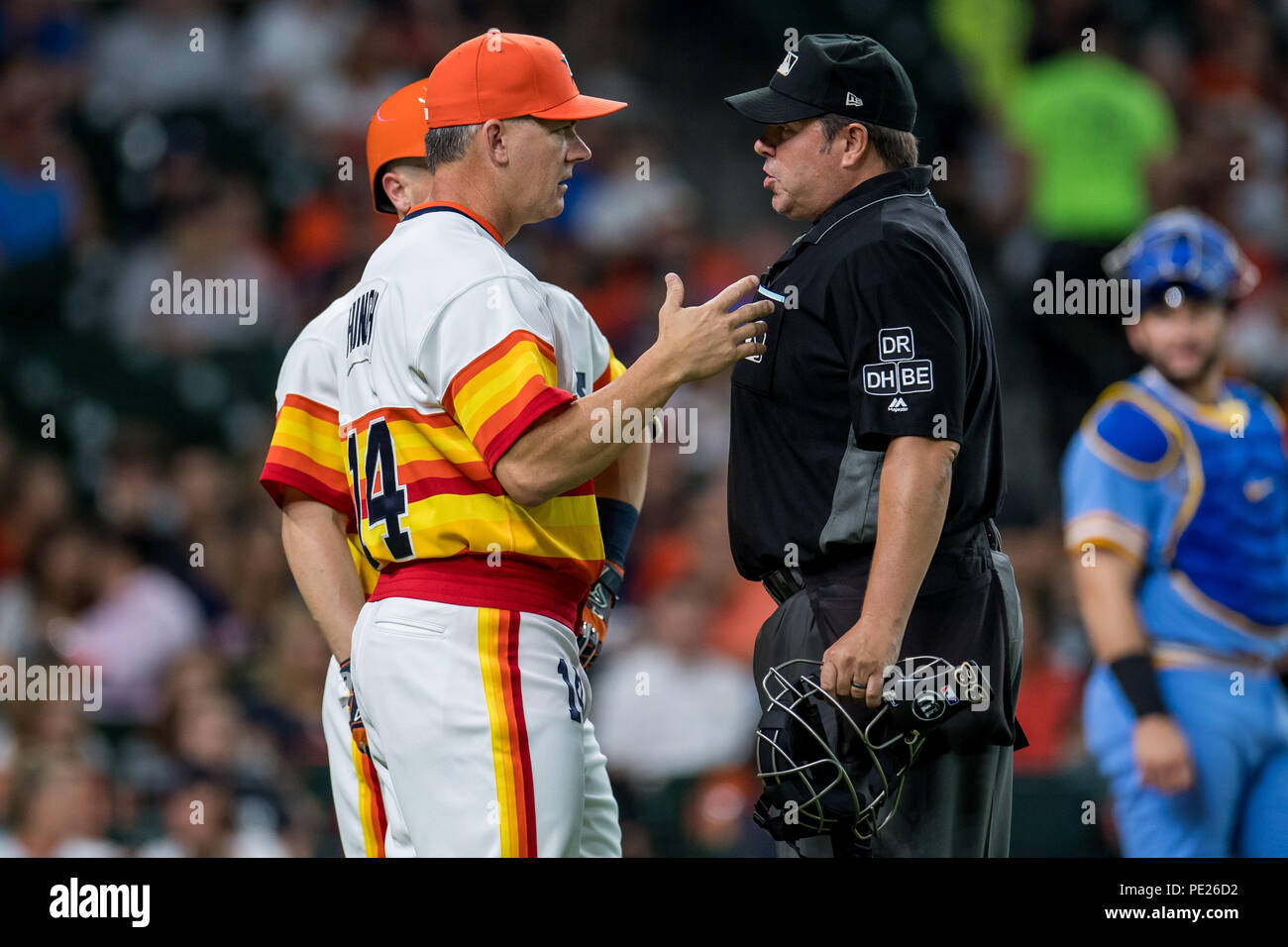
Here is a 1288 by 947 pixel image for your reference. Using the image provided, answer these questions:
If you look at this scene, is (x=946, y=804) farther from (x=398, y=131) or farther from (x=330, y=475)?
(x=398, y=131)

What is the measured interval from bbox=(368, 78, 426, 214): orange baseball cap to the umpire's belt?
144cm

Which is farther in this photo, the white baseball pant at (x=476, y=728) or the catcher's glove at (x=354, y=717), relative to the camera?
the catcher's glove at (x=354, y=717)

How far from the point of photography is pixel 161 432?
820 centimetres

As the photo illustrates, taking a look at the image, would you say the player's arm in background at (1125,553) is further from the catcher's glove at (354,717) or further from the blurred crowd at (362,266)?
the catcher's glove at (354,717)

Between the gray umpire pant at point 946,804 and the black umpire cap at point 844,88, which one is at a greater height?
the black umpire cap at point 844,88

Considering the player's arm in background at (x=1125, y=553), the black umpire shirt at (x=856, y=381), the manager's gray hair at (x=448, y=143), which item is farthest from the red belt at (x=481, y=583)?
the player's arm in background at (x=1125, y=553)

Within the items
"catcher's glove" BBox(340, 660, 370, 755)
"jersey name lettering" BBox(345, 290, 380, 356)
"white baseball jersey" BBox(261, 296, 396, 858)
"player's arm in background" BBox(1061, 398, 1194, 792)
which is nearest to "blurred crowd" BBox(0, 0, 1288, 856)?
"player's arm in background" BBox(1061, 398, 1194, 792)

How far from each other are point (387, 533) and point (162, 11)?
707 cm

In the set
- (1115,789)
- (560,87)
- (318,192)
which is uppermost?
(318,192)

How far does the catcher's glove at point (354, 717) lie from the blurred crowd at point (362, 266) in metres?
2.27

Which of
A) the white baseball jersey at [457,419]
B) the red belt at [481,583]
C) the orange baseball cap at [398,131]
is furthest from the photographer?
the orange baseball cap at [398,131]

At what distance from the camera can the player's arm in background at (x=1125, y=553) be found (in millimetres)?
5309

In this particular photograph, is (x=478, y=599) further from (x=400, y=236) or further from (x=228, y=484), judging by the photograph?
(x=228, y=484)
